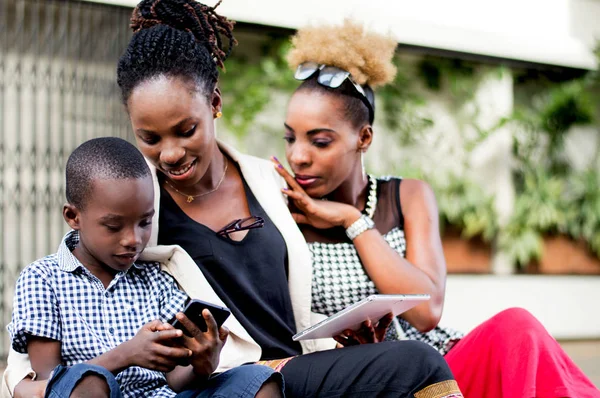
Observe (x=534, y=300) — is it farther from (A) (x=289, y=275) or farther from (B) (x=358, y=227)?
(A) (x=289, y=275)

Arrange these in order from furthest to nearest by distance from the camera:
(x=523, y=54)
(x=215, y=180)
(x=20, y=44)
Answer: (x=523, y=54)
(x=20, y=44)
(x=215, y=180)

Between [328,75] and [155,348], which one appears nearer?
[155,348]

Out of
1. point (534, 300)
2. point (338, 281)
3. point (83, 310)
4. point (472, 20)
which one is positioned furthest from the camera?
point (534, 300)

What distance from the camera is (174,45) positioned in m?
2.88

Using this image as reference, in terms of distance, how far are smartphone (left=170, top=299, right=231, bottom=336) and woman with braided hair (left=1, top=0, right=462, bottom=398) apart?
1.22 feet

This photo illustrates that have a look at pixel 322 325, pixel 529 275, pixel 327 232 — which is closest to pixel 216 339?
pixel 322 325

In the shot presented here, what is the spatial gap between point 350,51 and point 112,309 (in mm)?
1518

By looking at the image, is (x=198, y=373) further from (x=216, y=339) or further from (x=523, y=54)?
(x=523, y=54)

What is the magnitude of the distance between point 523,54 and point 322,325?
7445mm

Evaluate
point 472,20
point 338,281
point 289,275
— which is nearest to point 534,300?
point 472,20

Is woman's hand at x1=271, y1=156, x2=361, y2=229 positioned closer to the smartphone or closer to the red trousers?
the red trousers

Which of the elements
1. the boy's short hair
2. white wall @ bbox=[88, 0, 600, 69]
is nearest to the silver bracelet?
the boy's short hair

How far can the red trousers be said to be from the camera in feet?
9.08

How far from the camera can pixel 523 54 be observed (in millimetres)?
9250
